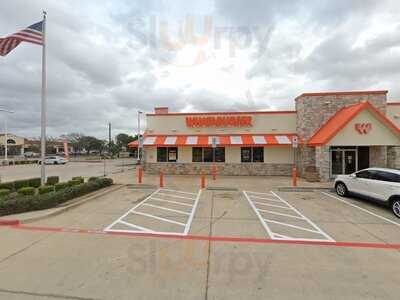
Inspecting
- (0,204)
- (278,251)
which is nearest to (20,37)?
(0,204)

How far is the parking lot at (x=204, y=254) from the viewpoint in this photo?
3.57 m

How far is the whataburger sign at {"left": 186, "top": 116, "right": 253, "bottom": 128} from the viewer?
64.3 ft

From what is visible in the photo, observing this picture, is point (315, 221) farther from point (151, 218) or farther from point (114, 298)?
point (114, 298)

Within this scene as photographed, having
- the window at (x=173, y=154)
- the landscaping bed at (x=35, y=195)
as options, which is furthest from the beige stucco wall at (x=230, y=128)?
the landscaping bed at (x=35, y=195)

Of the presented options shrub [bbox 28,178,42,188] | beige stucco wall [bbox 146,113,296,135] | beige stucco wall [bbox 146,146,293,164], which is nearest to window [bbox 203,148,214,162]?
beige stucco wall [bbox 146,146,293,164]

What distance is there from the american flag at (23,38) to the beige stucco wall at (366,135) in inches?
697

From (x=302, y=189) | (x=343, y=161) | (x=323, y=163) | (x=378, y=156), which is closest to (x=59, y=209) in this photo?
(x=302, y=189)

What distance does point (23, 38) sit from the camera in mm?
10062

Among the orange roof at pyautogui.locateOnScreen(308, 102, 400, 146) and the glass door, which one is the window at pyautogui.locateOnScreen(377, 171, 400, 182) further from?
the glass door

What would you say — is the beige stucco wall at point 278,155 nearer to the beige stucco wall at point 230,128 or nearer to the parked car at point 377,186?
the beige stucco wall at point 230,128

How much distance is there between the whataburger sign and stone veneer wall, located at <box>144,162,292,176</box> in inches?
134

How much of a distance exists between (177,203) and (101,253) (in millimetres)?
5010

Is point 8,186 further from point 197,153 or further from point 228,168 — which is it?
point 228,168

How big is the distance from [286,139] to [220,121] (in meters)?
5.59
